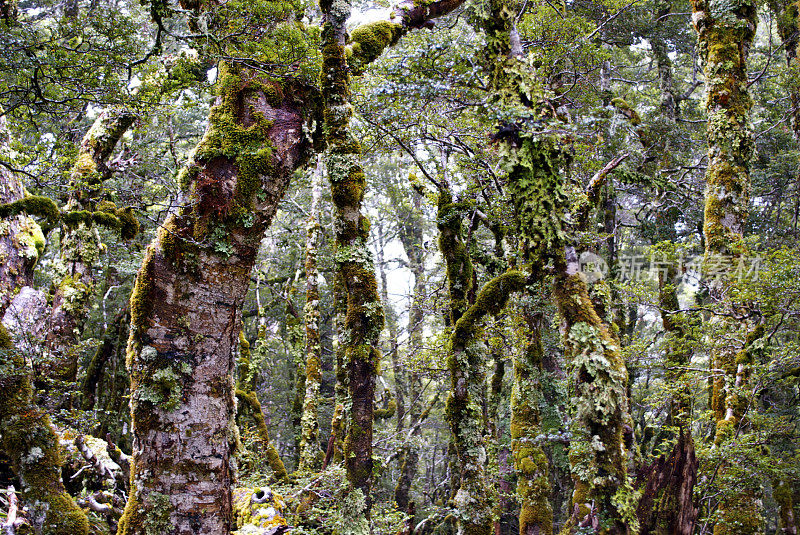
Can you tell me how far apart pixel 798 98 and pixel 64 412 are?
40.1 feet

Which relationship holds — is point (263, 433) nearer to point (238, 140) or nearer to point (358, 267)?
point (358, 267)

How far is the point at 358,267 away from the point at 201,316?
1515 mm

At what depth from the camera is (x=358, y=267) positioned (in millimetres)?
4664

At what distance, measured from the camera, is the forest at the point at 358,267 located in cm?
374

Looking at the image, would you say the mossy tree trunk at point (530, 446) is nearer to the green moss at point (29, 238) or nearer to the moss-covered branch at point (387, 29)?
the moss-covered branch at point (387, 29)

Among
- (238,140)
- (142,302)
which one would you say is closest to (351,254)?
(238,140)

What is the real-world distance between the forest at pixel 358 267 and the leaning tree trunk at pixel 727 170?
29mm

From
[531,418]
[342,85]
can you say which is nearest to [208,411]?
[342,85]

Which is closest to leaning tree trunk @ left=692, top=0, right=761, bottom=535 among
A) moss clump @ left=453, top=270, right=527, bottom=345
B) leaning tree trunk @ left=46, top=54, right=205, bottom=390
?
moss clump @ left=453, top=270, right=527, bottom=345

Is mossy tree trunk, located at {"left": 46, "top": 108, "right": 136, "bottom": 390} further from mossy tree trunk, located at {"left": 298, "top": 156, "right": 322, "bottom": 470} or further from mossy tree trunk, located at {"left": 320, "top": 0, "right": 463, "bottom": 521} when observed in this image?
mossy tree trunk, located at {"left": 320, "top": 0, "right": 463, "bottom": 521}

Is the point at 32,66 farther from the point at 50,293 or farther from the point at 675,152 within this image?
the point at 675,152

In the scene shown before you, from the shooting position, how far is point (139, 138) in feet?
36.3

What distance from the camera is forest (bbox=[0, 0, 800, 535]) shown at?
374 cm
